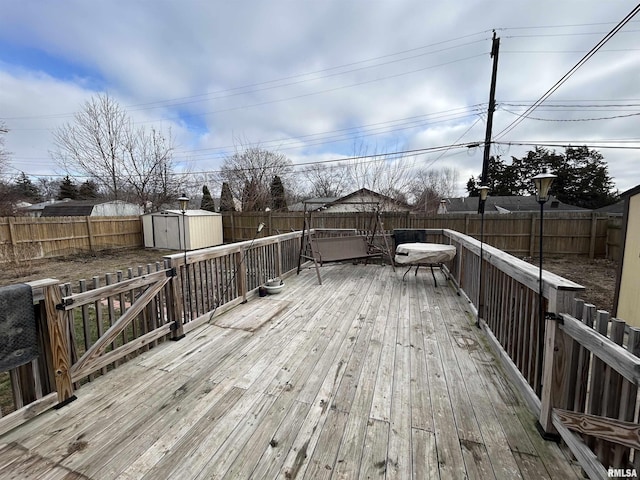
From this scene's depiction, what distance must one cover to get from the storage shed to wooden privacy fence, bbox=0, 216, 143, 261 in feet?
2.73

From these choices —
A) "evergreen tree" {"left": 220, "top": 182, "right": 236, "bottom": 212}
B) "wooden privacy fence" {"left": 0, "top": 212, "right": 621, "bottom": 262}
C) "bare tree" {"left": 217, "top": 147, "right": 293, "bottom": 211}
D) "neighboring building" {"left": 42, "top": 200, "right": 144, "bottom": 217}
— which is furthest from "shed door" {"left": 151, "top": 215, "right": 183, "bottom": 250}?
"evergreen tree" {"left": 220, "top": 182, "right": 236, "bottom": 212}

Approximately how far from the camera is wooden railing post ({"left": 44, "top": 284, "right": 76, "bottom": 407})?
169 centimetres

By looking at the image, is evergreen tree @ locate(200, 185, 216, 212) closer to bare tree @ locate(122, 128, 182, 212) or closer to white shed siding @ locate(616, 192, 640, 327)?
bare tree @ locate(122, 128, 182, 212)

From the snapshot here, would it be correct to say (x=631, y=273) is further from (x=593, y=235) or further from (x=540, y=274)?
(x=593, y=235)

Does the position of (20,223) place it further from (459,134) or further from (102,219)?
(459,134)

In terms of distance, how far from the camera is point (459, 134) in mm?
11188

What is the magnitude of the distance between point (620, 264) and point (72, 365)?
6113mm

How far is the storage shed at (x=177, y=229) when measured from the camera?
11781mm

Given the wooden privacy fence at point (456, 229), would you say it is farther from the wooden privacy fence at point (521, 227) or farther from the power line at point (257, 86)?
the power line at point (257, 86)

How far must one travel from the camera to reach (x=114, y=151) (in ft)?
49.0

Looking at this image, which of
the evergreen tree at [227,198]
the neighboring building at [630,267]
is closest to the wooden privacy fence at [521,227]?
the neighboring building at [630,267]

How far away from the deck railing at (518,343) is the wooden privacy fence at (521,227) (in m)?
6.50

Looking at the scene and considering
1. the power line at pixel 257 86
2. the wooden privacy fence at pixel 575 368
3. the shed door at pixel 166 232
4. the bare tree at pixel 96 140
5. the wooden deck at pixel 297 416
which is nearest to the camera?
the wooden privacy fence at pixel 575 368

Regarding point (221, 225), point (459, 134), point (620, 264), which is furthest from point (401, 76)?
point (221, 225)
